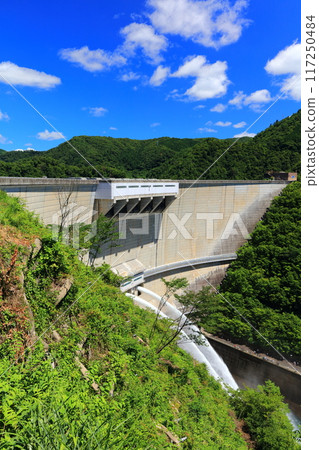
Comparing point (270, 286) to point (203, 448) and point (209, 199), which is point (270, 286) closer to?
point (209, 199)

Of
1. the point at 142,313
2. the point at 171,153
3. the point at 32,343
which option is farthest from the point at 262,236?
the point at 171,153

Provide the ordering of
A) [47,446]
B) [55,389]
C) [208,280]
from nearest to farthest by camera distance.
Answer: [47,446], [55,389], [208,280]

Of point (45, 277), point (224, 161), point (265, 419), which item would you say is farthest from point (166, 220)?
point (224, 161)

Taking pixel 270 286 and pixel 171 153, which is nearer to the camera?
pixel 270 286

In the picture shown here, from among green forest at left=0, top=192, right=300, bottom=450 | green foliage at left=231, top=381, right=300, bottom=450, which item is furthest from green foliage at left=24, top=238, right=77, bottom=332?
green foliage at left=231, top=381, right=300, bottom=450

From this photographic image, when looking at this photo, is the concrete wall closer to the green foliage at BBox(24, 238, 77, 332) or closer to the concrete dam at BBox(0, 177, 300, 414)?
the concrete dam at BBox(0, 177, 300, 414)

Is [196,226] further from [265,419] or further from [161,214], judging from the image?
[265,419]
